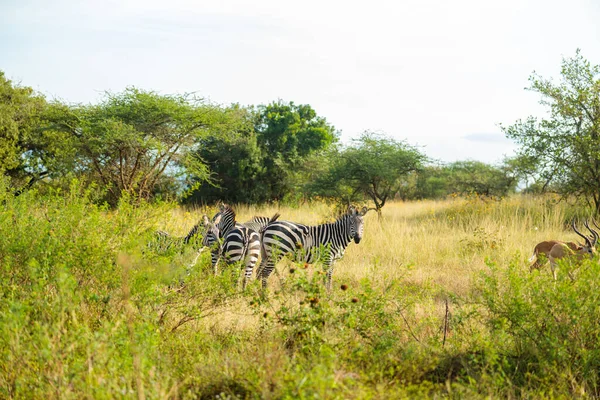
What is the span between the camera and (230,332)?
5.39 metres

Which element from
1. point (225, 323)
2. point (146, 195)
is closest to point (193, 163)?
point (146, 195)

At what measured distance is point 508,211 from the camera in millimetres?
16297

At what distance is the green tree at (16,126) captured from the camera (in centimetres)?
2094

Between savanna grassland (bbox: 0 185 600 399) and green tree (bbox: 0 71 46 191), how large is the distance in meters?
16.4

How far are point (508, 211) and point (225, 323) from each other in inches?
486

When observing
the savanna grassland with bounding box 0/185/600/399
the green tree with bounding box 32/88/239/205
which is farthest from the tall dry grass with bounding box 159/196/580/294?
the green tree with bounding box 32/88/239/205

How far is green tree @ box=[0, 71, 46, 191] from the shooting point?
20938mm

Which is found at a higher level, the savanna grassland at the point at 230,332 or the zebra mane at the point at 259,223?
the zebra mane at the point at 259,223

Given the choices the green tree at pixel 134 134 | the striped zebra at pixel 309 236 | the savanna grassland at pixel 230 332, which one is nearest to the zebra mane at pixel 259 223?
the striped zebra at pixel 309 236

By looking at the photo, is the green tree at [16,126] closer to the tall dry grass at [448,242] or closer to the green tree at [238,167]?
the green tree at [238,167]

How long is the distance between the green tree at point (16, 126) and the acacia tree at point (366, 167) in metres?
10.8

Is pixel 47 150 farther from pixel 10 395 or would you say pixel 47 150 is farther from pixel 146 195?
pixel 10 395

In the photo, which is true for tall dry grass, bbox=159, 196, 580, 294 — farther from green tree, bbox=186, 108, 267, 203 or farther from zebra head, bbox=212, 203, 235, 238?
green tree, bbox=186, 108, 267, 203

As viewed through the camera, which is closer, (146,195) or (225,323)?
(225,323)
